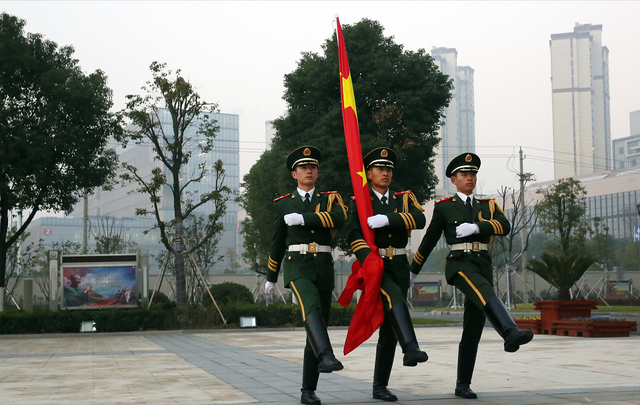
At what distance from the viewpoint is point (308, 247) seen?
19.8ft

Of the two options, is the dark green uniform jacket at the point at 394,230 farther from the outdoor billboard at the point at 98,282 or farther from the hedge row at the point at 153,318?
the outdoor billboard at the point at 98,282

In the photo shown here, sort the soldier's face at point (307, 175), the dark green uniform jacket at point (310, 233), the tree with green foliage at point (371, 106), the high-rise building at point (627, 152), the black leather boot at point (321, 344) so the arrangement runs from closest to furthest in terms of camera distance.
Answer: the black leather boot at point (321, 344)
the dark green uniform jacket at point (310, 233)
the soldier's face at point (307, 175)
the tree with green foliage at point (371, 106)
the high-rise building at point (627, 152)

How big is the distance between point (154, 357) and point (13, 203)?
35.7 feet

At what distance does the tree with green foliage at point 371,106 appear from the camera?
25016 millimetres

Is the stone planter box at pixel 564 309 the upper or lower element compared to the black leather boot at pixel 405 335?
lower

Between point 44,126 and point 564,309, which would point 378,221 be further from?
point 44,126

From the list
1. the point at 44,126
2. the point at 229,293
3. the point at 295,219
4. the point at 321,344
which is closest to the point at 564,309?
the point at 229,293

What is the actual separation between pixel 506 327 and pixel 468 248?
0.83m

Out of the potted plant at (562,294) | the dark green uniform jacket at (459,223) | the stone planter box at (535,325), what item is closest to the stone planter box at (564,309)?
the potted plant at (562,294)

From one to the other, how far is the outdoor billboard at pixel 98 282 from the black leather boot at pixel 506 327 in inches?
658

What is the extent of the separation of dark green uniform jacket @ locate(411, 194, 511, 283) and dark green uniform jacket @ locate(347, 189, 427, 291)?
29 centimetres

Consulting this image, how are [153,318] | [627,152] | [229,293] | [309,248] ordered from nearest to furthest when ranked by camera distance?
[309,248], [153,318], [229,293], [627,152]

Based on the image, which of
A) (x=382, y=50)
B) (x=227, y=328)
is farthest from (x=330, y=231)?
(x=382, y=50)

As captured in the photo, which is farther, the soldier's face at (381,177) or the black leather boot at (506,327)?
the soldier's face at (381,177)
